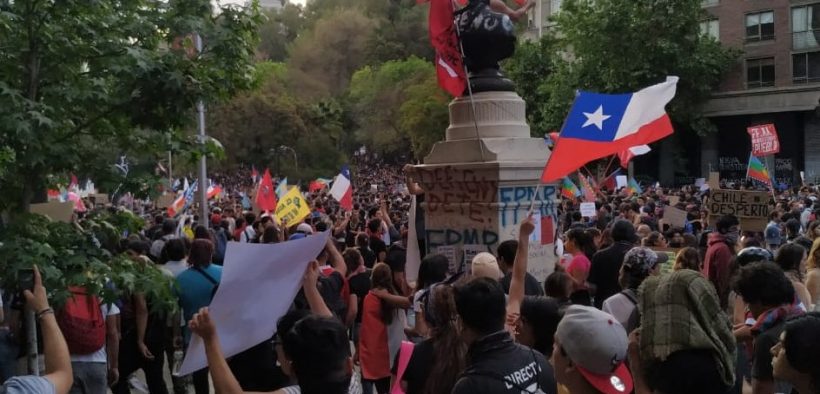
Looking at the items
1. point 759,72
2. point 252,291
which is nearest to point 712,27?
→ point 759,72

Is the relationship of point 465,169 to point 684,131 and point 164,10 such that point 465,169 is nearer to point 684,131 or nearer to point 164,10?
point 164,10

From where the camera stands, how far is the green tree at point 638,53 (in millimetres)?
43469

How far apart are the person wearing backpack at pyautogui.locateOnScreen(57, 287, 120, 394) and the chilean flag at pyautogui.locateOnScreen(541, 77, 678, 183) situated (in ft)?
11.7

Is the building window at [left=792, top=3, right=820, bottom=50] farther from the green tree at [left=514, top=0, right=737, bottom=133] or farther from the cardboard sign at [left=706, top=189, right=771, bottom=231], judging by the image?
the cardboard sign at [left=706, top=189, right=771, bottom=231]

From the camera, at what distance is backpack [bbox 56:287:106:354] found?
19.9 ft

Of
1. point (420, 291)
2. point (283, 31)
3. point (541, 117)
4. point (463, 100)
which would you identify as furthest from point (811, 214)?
point (283, 31)

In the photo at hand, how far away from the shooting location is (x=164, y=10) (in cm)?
550

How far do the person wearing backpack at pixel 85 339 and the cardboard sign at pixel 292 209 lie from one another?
926cm

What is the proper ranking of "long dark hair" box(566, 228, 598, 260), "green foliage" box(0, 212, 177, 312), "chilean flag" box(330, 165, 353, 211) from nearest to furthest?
"green foliage" box(0, 212, 177, 312)
"long dark hair" box(566, 228, 598, 260)
"chilean flag" box(330, 165, 353, 211)

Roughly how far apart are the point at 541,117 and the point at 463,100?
1649 inches

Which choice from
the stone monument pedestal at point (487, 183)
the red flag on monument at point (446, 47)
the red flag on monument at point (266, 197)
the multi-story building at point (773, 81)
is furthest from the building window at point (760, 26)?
the red flag on monument at point (446, 47)

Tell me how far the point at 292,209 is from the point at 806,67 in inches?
1464

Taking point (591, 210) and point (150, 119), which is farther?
point (591, 210)

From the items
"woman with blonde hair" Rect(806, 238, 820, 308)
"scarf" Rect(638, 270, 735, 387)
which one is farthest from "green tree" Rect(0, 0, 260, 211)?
"woman with blonde hair" Rect(806, 238, 820, 308)
